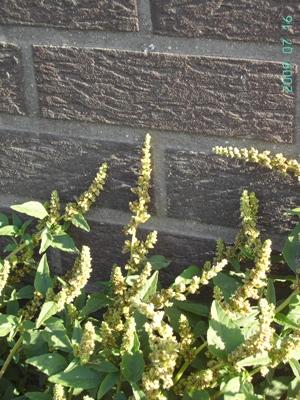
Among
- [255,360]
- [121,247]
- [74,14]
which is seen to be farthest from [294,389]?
[74,14]

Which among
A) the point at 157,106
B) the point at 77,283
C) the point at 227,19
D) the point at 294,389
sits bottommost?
the point at 294,389

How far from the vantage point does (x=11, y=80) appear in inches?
58.7

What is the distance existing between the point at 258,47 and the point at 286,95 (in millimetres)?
112

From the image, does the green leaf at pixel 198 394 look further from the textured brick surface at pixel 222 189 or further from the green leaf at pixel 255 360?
the textured brick surface at pixel 222 189

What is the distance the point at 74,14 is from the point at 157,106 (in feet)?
0.87

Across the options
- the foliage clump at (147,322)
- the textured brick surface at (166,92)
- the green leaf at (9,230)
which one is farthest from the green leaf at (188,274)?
the green leaf at (9,230)

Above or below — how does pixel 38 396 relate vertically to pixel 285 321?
below

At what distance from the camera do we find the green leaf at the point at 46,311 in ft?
4.18

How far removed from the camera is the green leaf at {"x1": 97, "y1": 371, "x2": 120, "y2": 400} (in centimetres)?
120

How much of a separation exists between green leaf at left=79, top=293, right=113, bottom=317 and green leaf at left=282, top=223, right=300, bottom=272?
0.39 metres

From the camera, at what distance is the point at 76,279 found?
1313mm

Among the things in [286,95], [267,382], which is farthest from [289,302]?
[286,95]
